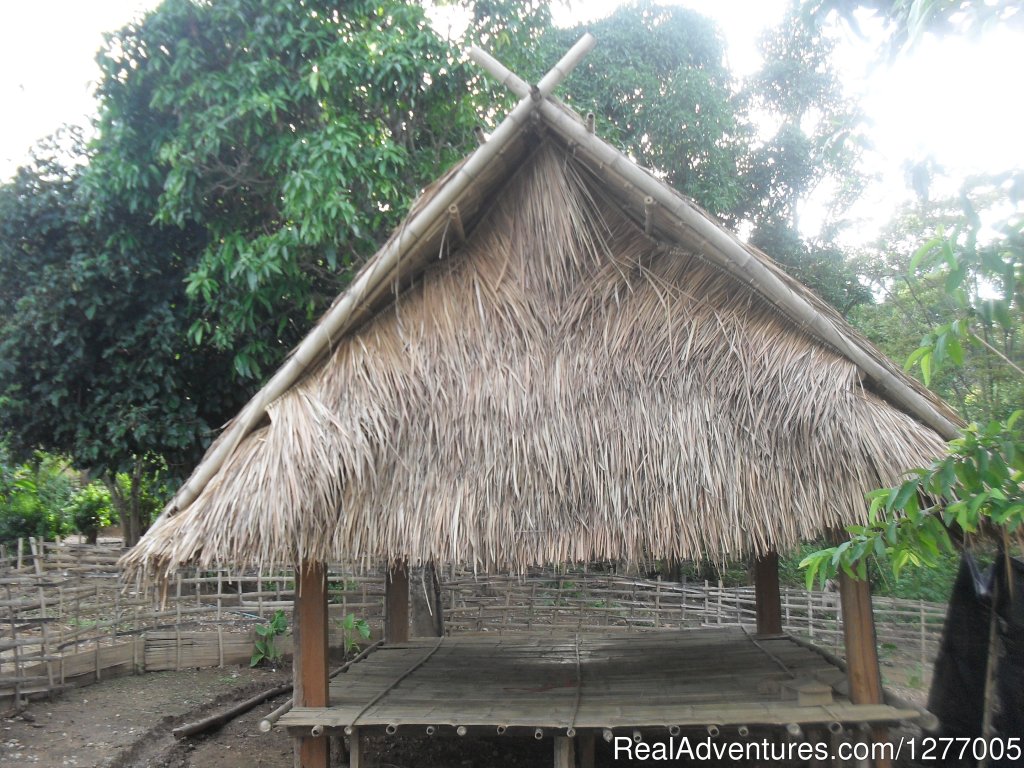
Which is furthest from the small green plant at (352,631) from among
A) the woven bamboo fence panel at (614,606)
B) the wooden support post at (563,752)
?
the wooden support post at (563,752)

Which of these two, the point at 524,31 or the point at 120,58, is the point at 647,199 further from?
the point at 120,58

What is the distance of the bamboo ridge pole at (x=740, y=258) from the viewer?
3.99m

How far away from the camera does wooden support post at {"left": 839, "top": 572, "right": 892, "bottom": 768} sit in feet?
13.5

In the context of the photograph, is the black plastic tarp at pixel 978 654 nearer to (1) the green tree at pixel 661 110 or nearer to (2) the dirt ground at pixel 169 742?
(2) the dirt ground at pixel 169 742

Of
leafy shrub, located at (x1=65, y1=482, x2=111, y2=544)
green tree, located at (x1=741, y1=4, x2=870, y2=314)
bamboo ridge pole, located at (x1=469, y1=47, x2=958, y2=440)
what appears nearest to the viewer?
bamboo ridge pole, located at (x1=469, y1=47, x2=958, y2=440)

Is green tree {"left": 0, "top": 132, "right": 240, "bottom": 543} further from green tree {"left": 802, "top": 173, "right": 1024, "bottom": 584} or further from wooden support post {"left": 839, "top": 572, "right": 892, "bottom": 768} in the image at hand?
green tree {"left": 802, "top": 173, "right": 1024, "bottom": 584}

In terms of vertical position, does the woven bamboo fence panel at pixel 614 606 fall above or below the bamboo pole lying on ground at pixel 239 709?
above

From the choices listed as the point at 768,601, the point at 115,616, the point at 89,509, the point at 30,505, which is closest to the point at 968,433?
the point at 768,601

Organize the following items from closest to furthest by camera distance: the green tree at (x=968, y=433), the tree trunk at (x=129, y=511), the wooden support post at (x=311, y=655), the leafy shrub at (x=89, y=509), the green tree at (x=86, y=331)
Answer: the green tree at (x=968, y=433) < the wooden support post at (x=311, y=655) < the green tree at (x=86, y=331) < the tree trunk at (x=129, y=511) < the leafy shrub at (x=89, y=509)

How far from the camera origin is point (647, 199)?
13.4 ft

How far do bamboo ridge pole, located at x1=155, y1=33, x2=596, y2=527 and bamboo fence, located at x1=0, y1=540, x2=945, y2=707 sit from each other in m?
2.91

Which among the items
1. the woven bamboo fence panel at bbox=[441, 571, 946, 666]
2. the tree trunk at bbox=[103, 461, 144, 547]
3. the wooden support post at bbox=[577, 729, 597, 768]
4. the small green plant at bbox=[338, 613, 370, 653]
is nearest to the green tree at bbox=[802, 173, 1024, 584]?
the wooden support post at bbox=[577, 729, 597, 768]

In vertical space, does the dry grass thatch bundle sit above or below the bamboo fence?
above

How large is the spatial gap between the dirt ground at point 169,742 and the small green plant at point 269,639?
1064 mm
